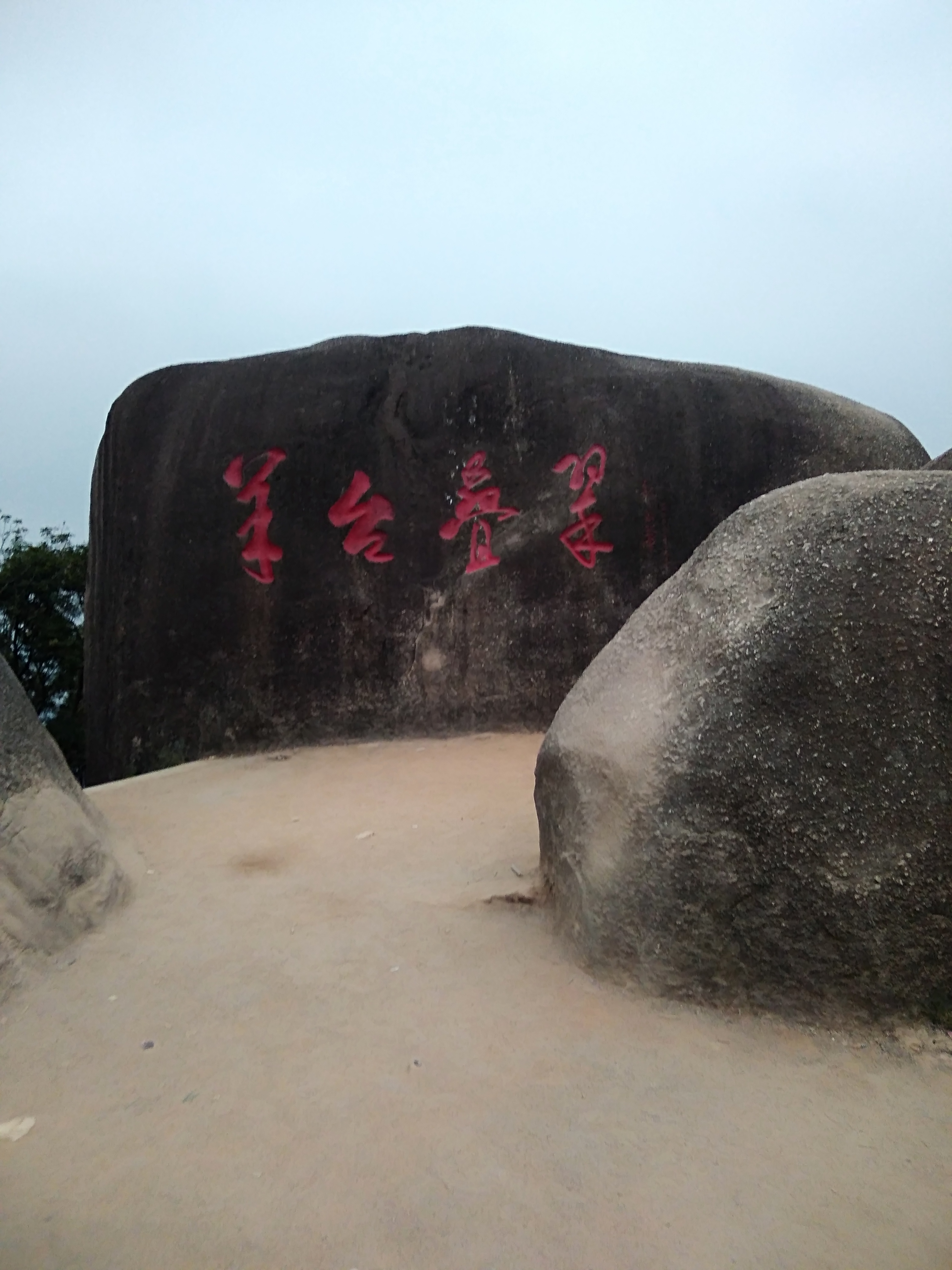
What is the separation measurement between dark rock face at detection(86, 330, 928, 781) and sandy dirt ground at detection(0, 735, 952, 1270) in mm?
2957

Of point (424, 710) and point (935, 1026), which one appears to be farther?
point (424, 710)

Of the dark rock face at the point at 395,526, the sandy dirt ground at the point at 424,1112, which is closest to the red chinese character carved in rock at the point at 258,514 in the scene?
the dark rock face at the point at 395,526

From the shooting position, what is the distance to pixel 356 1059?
2072mm

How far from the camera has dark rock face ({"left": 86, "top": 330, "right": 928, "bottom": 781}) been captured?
19.4 ft

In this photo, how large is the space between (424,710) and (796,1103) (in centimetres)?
417

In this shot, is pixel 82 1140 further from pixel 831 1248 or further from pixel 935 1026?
pixel 935 1026

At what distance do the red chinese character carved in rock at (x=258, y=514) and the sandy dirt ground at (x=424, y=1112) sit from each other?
3376 millimetres

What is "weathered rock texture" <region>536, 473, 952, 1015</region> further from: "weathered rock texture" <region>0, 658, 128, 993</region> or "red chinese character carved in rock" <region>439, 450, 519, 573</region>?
"red chinese character carved in rock" <region>439, 450, 519, 573</region>

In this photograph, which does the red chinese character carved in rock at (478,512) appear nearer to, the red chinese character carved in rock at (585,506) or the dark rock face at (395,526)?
the dark rock face at (395,526)

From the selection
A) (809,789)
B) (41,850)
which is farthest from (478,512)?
(809,789)

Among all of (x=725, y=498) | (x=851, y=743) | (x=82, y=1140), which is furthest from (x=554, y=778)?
(x=725, y=498)

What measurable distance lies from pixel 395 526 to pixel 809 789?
428 cm

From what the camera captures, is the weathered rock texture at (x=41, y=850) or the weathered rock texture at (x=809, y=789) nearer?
the weathered rock texture at (x=809, y=789)

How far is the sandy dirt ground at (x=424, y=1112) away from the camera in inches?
59.3
